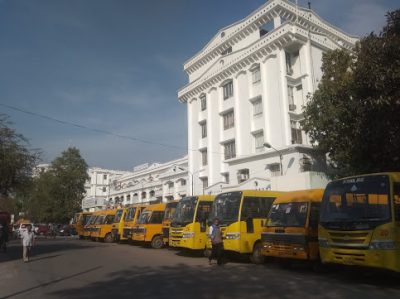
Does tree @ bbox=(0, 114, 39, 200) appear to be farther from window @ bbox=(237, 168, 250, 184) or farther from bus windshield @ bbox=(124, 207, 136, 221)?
window @ bbox=(237, 168, 250, 184)

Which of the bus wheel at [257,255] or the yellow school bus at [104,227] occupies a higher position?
the yellow school bus at [104,227]

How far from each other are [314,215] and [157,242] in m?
11.7

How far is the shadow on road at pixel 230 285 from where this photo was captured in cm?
919

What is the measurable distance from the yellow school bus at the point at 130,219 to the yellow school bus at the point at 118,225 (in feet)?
2.17

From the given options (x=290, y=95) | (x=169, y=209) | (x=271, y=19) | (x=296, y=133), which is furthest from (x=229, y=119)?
(x=169, y=209)

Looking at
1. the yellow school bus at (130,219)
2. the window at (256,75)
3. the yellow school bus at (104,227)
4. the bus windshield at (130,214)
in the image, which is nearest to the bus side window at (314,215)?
the yellow school bus at (130,219)

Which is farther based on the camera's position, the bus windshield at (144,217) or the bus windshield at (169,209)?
the bus windshield at (144,217)

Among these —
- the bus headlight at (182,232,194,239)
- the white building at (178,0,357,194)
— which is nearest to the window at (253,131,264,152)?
the white building at (178,0,357,194)

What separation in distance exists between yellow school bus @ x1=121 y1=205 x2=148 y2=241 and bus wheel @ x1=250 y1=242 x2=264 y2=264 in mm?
10653

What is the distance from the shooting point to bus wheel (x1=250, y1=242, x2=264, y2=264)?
1517 cm

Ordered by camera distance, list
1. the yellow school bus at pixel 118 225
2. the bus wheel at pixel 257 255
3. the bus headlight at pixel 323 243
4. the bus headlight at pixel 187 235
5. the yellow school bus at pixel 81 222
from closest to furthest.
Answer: the bus headlight at pixel 323 243 → the bus wheel at pixel 257 255 → the bus headlight at pixel 187 235 → the yellow school bus at pixel 118 225 → the yellow school bus at pixel 81 222

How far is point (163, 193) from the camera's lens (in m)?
59.5

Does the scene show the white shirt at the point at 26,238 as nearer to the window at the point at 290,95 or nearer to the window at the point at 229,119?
the window at the point at 290,95

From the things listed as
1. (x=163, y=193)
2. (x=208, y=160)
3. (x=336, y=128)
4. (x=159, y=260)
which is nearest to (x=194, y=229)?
(x=159, y=260)
